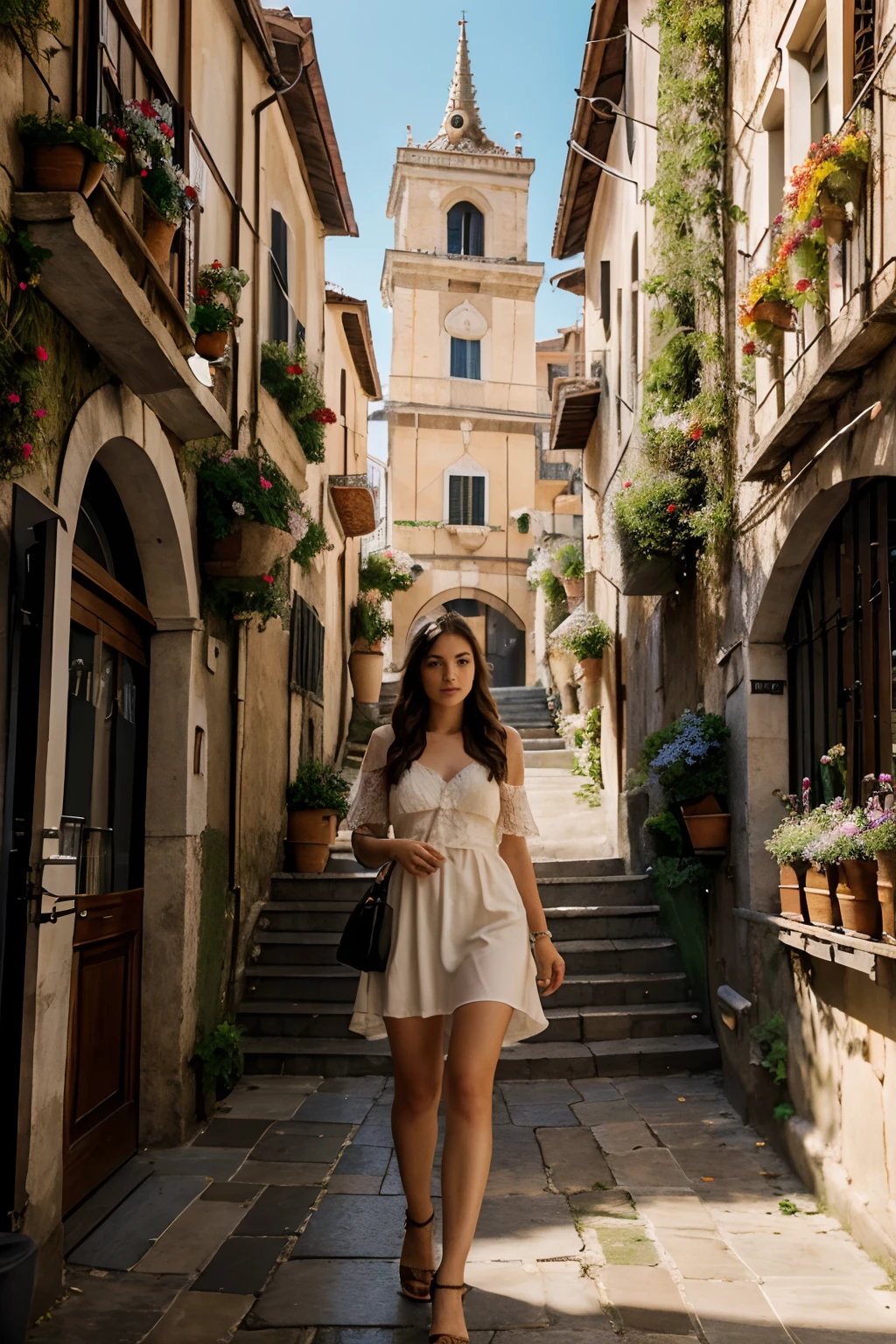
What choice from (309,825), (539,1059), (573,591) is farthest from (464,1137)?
(573,591)

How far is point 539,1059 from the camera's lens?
7.50m

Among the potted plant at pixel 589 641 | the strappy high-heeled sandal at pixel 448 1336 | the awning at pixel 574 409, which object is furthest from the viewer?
the awning at pixel 574 409

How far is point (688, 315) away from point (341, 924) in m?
5.09

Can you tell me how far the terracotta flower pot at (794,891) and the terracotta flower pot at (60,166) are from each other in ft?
12.5

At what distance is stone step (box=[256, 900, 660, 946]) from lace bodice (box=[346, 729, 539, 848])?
5334 millimetres

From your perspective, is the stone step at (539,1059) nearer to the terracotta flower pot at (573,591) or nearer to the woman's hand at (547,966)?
the woman's hand at (547,966)

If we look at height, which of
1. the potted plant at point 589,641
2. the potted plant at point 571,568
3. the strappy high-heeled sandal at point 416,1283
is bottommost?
the strappy high-heeled sandal at point 416,1283

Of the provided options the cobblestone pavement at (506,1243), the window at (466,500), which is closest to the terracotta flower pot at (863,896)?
the cobblestone pavement at (506,1243)

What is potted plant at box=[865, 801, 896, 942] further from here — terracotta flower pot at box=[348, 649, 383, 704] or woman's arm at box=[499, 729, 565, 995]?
terracotta flower pot at box=[348, 649, 383, 704]

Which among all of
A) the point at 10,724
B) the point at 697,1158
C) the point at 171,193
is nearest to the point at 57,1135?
the point at 10,724

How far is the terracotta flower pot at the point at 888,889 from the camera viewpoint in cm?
399

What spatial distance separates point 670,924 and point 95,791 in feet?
16.3

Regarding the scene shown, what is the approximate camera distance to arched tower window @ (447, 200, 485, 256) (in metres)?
27.7

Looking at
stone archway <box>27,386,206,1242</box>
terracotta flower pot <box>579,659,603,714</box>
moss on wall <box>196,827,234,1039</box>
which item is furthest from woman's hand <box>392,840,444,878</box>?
terracotta flower pot <box>579,659,603,714</box>
